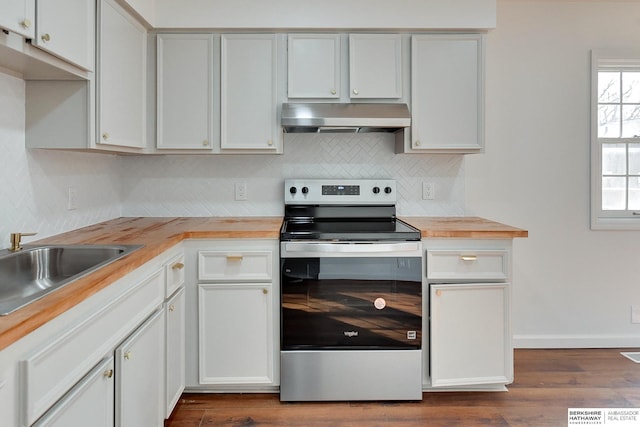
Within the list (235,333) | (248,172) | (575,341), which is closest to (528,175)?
(575,341)

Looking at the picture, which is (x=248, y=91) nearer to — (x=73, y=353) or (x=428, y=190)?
(x=428, y=190)

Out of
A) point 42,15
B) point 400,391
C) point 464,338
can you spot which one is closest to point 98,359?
point 42,15

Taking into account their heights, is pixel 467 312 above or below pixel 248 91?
below

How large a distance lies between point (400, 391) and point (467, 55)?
1961 mm

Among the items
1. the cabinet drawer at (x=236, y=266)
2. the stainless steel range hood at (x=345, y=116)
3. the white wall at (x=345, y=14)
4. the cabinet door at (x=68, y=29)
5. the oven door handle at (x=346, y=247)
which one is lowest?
the cabinet drawer at (x=236, y=266)

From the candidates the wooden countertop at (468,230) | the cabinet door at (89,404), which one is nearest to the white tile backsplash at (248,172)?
the wooden countertop at (468,230)

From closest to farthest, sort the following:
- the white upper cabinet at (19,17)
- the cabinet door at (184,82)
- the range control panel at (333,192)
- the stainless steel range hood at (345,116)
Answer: the white upper cabinet at (19,17) < the stainless steel range hood at (345,116) < the cabinet door at (184,82) < the range control panel at (333,192)

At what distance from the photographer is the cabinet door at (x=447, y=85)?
2660mm

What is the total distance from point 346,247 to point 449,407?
99 cm

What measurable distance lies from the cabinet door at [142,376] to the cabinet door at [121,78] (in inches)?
36.6

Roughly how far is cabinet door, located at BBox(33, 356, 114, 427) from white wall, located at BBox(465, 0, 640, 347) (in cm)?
248

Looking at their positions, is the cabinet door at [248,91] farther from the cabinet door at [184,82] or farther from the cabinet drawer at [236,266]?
the cabinet drawer at [236,266]

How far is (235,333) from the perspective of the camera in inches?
92.6

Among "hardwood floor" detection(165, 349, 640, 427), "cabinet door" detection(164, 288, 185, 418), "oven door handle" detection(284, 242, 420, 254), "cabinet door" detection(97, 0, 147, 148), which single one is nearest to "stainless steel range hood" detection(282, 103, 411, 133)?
"oven door handle" detection(284, 242, 420, 254)
